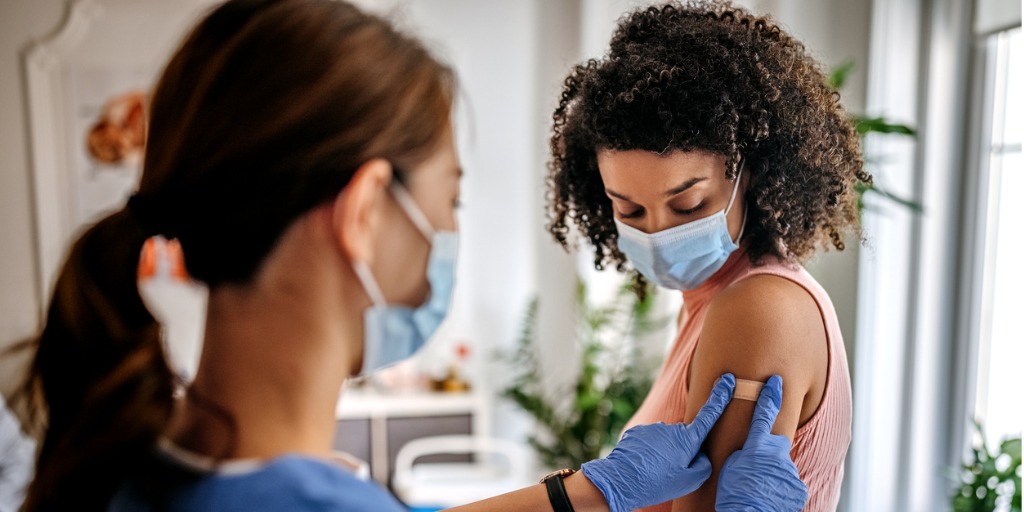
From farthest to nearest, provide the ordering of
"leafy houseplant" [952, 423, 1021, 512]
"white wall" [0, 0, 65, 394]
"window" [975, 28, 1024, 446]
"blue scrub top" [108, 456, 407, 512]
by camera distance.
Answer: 1. "white wall" [0, 0, 65, 394]
2. "window" [975, 28, 1024, 446]
3. "leafy houseplant" [952, 423, 1021, 512]
4. "blue scrub top" [108, 456, 407, 512]

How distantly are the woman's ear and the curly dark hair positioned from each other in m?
0.52

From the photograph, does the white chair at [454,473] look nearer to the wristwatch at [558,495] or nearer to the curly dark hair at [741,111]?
the wristwatch at [558,495]

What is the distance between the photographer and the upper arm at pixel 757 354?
975 mm

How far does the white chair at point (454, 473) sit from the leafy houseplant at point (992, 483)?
202 cm

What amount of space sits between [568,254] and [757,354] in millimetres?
2164

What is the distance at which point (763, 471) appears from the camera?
927 mm

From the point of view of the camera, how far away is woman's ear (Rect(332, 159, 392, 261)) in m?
0.60

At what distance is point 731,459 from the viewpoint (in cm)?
97

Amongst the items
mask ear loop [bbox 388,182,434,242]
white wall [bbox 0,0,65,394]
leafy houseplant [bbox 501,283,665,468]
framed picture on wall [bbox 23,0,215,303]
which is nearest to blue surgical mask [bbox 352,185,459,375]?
mask ear loop [bbox 388,182,434,242]

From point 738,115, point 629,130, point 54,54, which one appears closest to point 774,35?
point 738,115

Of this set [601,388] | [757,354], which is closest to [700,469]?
[757,354]

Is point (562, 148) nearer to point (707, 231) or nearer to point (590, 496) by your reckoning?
point (707, 231)

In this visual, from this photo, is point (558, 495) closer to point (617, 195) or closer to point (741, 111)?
point (617, 195)

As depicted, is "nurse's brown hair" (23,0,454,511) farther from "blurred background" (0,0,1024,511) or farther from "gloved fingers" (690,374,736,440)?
"blurred background" (0,0,1024,511)
